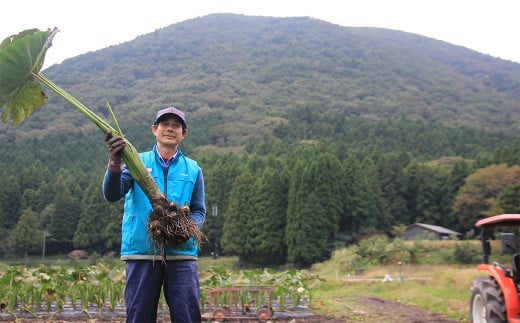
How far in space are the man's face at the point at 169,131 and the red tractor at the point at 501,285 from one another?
3.75 metres

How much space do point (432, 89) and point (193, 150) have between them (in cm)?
8447

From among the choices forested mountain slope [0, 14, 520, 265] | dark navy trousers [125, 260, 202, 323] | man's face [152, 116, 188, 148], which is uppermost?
forested mountain slope [0, 14, 520, 265]

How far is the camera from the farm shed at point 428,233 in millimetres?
38312

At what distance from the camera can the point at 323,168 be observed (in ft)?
142

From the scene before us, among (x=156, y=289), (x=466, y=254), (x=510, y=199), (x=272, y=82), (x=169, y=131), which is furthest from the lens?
(x=272, y=82)

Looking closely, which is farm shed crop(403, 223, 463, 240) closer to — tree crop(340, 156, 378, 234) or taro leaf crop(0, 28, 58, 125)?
tree crop(340, 156, 378, 234)

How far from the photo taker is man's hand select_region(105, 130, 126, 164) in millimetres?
2874

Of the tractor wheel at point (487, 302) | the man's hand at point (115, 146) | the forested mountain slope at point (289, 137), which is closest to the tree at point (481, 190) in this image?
the forested mountain slope at point (289, 137)

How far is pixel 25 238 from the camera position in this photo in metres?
43.4

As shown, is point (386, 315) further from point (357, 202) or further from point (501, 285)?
point (357, 202)

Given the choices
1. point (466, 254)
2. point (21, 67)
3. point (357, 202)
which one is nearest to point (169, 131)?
point (21, 67)

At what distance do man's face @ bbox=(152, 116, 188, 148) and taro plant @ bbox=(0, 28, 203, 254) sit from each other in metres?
0.30

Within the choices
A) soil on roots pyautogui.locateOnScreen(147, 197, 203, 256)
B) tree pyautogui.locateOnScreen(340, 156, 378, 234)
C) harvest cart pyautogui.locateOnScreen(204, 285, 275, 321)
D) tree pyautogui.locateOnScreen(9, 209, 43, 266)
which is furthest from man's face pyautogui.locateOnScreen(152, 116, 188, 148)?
tree pyautogui.locateOnScreen(9, 209, 43, 266)

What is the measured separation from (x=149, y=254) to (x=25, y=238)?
4538 centimetres
